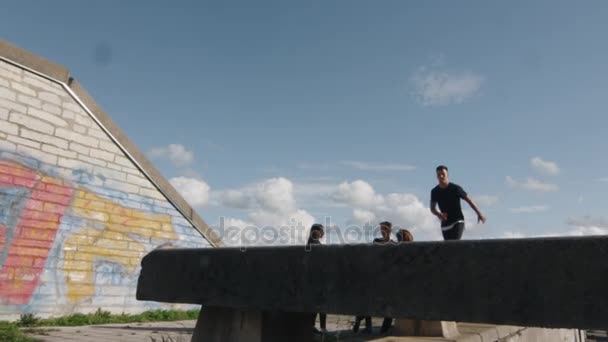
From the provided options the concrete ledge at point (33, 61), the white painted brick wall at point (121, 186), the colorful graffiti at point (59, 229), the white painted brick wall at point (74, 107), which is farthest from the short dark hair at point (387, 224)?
the concrete ledge at point (33, 61)

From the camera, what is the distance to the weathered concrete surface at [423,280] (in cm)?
150

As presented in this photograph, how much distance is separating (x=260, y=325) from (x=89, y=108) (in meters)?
7.44

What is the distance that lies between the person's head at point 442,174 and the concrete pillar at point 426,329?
1.82m

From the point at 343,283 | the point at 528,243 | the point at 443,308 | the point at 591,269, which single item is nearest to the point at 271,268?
the point at 343,283

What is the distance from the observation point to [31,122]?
749cm

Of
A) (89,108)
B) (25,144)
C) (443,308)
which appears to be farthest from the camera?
(89,108)

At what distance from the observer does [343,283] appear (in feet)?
6.55

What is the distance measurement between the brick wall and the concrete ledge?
16cm

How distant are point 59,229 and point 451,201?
6503mm

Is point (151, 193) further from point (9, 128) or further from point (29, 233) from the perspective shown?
point (9, 128)

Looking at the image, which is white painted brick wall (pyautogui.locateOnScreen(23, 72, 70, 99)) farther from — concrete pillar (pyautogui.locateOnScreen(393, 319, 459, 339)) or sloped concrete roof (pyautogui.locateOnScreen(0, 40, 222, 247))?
concrete pillar (pyautogui.locateOnScreen(393, 319, 459, 339))

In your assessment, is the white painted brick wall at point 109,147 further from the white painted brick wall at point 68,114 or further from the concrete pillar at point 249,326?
the concrete pillar at point 249,326

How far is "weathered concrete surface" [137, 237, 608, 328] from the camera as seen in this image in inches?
58.9

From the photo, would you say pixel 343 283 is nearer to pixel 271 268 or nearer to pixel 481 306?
pixel 271 268
